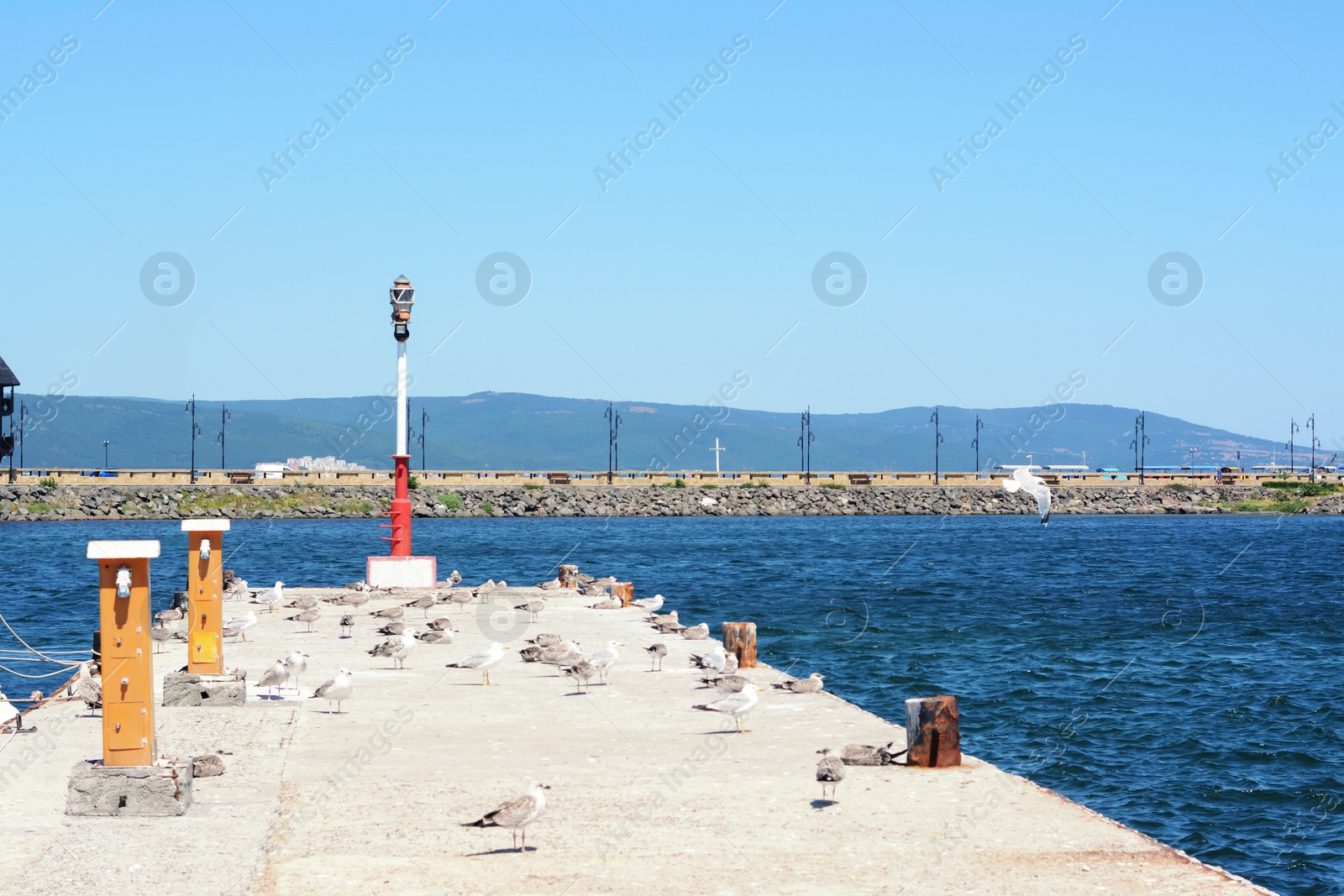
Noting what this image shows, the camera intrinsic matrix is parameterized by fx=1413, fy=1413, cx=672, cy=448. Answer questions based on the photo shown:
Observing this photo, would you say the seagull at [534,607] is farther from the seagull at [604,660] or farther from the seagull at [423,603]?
the seagull at [604,660]

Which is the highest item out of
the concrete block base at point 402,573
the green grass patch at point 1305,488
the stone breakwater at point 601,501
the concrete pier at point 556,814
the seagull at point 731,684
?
the green grass patch at point 1305,488

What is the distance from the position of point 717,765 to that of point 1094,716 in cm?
1323

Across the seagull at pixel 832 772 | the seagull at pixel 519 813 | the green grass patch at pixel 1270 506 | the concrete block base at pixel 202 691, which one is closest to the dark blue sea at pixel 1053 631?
the seagull at pixel 832 772

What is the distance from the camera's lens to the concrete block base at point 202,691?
18.3 metres

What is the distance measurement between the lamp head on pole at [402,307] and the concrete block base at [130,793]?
23.0 meters

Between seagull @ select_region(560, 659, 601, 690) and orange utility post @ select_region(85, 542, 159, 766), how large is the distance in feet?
28.7

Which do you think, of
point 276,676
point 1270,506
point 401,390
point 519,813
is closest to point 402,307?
point 401,390

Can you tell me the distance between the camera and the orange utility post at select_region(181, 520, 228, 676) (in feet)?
59.2

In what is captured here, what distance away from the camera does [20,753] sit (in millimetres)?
15336

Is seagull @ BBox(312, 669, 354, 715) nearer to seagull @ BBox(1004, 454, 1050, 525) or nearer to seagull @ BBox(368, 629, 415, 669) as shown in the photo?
seagull @ BBox(368, 629, 415, 669)

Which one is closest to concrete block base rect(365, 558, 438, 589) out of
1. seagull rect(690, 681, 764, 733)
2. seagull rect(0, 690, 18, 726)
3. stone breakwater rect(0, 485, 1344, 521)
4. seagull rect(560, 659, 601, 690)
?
seagull rect(560, 659, 601, 690)

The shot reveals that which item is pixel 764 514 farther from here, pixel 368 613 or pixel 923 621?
pixel 368 613

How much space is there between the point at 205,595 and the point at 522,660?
23.7 feet

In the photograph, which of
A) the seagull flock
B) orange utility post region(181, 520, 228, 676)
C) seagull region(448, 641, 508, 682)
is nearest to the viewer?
the seagull flock
